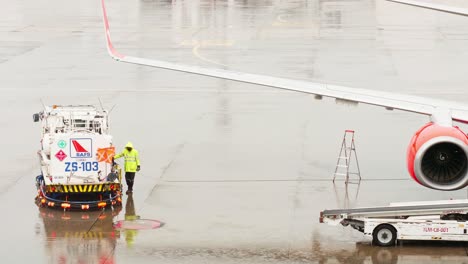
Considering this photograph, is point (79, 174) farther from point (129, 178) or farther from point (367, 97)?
point (367, 97)

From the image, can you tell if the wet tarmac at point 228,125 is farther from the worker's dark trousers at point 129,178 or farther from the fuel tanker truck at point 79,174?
the fuel tanker truck at point 79,174

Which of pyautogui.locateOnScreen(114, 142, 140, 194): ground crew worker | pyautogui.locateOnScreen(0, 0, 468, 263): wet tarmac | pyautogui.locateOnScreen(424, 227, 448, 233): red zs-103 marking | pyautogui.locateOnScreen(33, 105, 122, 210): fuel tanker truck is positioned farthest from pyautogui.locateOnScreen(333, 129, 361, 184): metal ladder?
pyautogui.locateOnScreen(33, 105, 122, 210): fuel tanker truck

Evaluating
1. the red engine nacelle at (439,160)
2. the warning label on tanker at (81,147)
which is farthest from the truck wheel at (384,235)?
the warning label on tanker at (81,147)

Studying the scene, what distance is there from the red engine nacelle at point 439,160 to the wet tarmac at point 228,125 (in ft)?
5.38

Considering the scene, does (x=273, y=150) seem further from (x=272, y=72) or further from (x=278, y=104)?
(x=272, y=72)

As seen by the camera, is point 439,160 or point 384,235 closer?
point 439,160

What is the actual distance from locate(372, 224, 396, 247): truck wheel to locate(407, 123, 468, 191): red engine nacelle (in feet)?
4.50

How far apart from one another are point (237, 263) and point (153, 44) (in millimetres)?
36786

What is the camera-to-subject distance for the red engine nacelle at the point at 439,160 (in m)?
24.8

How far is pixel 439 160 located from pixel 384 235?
2.12 metres

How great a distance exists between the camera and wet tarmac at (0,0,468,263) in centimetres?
2597

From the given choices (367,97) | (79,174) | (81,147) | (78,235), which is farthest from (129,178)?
(367,97)

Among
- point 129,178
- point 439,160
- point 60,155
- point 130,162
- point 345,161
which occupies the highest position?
point 439,160

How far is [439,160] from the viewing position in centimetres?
2506
